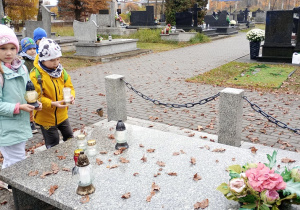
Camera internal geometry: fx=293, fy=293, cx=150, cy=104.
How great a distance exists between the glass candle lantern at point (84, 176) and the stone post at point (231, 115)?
252 centimetres

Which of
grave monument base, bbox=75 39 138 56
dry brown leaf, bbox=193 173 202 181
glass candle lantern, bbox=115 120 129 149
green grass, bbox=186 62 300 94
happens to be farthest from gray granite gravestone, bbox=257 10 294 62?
dry brown leaf, bbox=193 173 202 181

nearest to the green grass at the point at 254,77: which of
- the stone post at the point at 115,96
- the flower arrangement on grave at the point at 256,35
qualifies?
the flower arrangement on grave at the point at 256,35

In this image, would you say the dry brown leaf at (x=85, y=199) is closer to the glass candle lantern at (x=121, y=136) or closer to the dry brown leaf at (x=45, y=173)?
the dry brown leaf at (x=45, y=173)

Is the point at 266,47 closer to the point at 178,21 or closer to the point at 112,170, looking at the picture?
the point at 112,170

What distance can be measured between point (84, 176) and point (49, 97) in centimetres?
152

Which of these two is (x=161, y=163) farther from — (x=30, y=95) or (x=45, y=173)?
(x=30, y=95)

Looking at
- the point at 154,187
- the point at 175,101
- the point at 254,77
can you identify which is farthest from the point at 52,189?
the point at 254,77

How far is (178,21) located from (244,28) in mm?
15818

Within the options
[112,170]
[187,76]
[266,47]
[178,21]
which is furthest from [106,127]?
[178,21]

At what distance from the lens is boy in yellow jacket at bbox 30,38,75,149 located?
3.62 m

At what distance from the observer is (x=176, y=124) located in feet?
19.7

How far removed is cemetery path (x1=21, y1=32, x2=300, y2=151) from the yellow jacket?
168cm

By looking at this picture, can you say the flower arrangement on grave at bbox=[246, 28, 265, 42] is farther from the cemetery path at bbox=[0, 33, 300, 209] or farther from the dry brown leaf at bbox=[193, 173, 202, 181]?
the dry brown leaf at bbox=[193, 173, 202, 181]

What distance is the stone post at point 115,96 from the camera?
5543 mm
